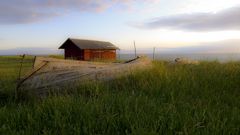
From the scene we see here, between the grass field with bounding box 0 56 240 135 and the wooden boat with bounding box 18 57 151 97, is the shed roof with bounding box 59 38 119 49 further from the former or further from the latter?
the grass field with bounding box 0 56 240 135

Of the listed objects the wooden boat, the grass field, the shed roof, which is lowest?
the grass field

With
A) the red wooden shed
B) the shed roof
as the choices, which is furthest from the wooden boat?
the shed roof

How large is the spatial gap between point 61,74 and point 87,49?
108ft

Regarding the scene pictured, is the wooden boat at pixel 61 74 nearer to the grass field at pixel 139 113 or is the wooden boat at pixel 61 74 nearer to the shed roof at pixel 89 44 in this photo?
the grass field at pixel 139 113

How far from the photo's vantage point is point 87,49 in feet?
129

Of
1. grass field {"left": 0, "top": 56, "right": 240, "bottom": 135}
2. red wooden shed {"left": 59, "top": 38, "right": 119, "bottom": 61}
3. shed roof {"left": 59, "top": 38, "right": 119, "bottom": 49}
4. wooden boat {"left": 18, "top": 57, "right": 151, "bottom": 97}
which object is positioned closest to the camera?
grass field {"left": 0, "top": 56, "right": 240, "bottom": 135}

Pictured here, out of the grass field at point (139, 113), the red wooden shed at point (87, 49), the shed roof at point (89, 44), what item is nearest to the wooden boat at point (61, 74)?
the grass field at point (139, 113)

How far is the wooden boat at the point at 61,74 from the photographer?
20.1ft

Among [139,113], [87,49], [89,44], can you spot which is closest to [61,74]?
[139,113]

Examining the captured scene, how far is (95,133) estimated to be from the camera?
352 centimetres

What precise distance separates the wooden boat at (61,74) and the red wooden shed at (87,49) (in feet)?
102

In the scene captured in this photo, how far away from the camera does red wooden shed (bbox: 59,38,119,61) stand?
3894 cm

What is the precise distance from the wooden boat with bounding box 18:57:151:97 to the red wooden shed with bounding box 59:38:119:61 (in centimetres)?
3105

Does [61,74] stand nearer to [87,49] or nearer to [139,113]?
[139,113]
